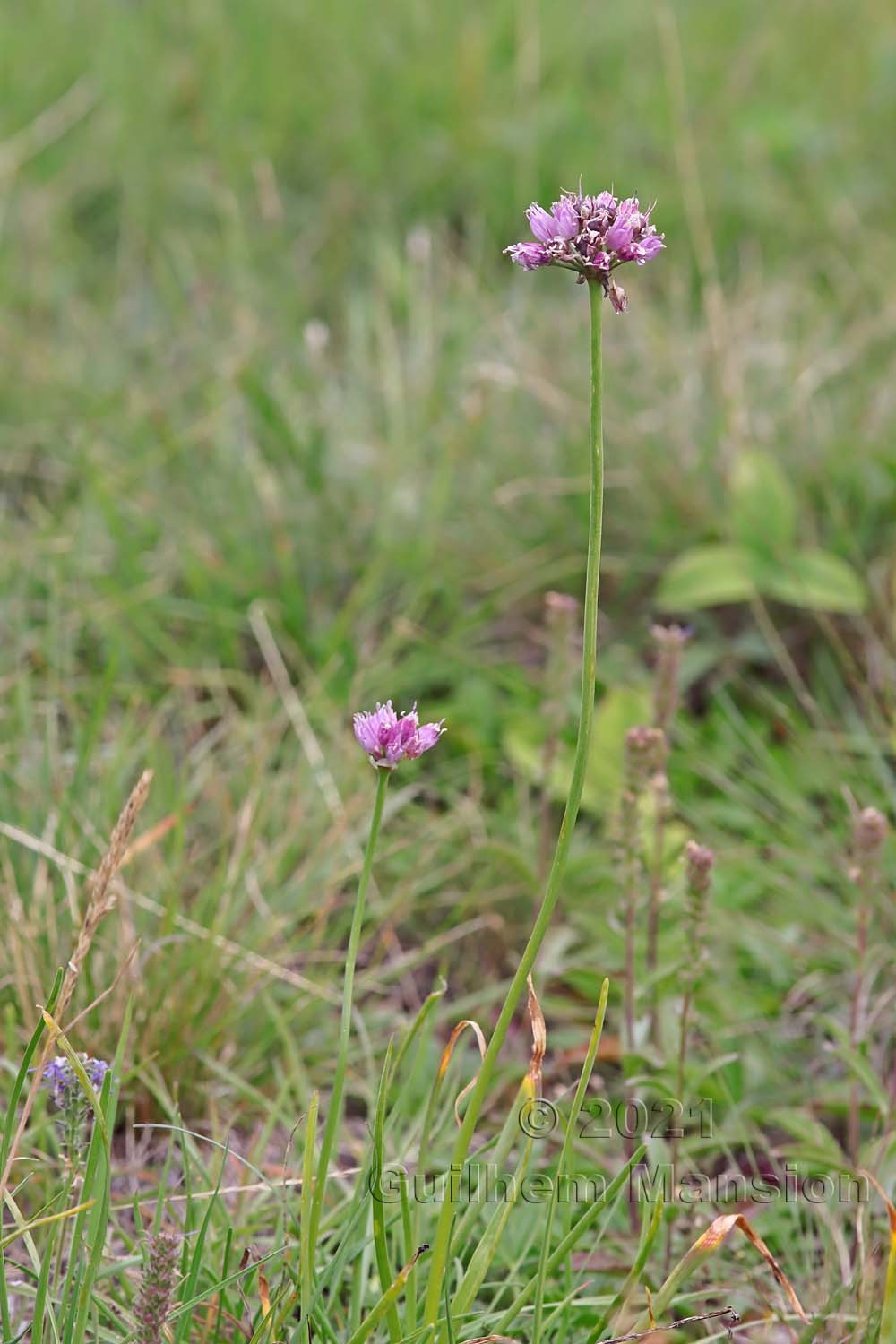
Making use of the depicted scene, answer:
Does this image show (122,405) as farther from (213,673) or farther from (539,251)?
(539,251)

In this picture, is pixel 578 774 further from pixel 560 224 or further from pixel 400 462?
pixel 400 462

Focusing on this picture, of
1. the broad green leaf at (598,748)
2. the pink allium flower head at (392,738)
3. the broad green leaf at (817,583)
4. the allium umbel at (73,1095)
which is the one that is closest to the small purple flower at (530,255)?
the pink allium flower head at (392,738)

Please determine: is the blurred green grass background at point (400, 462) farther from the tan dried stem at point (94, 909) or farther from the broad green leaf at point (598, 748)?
the tan dried stem at point (94, 909)

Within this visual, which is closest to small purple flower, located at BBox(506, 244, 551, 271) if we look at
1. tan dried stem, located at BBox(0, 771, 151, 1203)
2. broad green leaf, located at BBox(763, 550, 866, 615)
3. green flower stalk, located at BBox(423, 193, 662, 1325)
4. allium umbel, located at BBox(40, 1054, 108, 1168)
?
green flower stalk, located at BBox(423, 193, 662, 1325)

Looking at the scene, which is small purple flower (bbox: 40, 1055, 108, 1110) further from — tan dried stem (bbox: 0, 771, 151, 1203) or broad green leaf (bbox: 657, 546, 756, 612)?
broad green leaf (bbox: 657, 546, 756, 612)

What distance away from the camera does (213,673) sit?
2.36 metres

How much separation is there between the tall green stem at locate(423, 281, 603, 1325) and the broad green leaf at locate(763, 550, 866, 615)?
1.44 meters

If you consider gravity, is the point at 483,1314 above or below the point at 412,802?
below

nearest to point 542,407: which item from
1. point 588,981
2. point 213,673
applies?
point 213,673

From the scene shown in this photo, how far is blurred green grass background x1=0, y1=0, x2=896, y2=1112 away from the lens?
6.26ft

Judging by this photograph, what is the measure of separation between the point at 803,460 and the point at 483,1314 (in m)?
1.90

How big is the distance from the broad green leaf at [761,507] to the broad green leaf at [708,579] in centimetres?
4

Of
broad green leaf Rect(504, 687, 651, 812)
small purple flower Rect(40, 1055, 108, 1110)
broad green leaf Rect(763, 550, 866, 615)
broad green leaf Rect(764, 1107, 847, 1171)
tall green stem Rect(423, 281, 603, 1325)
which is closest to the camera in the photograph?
tall green stem Rect(423, 281, 603, 1325)

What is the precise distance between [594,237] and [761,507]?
5.24 ft
